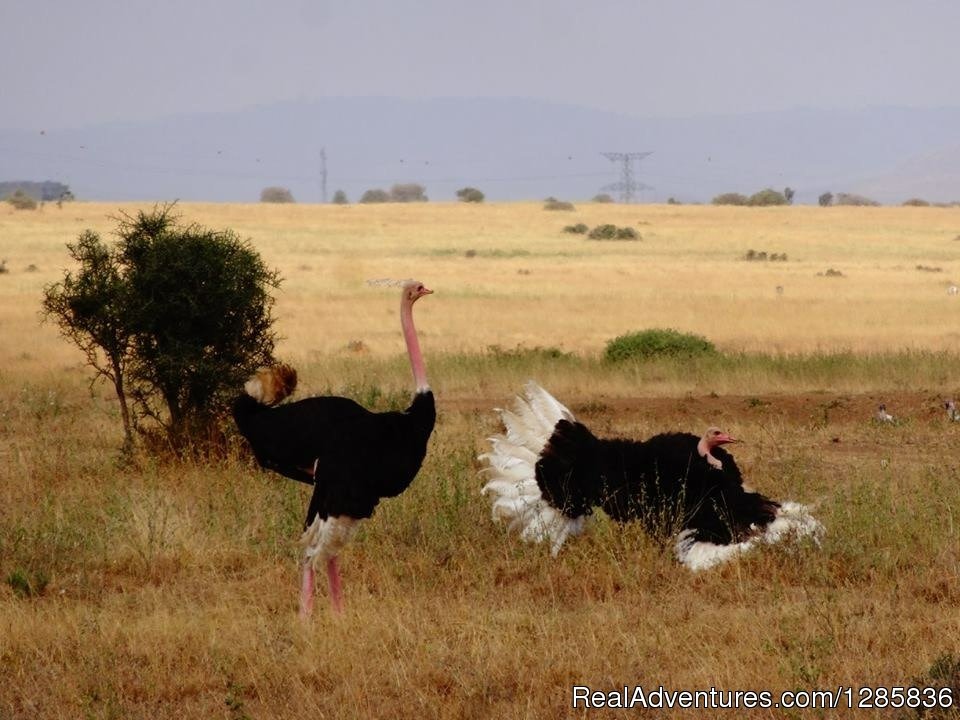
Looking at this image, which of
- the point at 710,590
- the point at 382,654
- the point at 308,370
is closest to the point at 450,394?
the point at 308,370

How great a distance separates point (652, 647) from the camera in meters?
6.51

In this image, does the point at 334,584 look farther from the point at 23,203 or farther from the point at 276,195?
the point at 276,195

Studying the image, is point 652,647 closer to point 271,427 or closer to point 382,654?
point 382,654

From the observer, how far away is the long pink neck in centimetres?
732

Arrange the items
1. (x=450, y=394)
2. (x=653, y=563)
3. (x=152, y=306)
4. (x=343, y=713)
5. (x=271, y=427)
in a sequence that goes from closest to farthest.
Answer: (x=343, y=713) < (x=271, y=427) < (x=653, y=563) < (x=152, y=306) < (x=450, y=394)

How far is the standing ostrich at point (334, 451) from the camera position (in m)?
7.09

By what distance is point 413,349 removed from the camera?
761cm

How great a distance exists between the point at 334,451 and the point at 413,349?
74 centimetres

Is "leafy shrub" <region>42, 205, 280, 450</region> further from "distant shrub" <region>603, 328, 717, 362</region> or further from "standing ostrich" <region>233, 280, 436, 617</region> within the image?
"distant shrub" <region>603, 328, 717, 362</region>

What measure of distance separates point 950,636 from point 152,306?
711 cm

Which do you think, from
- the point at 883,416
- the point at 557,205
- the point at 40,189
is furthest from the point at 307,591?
the point at 40,189

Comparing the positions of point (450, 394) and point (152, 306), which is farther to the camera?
point (450, 394)

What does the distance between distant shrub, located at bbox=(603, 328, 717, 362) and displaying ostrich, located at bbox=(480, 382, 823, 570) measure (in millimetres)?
10677

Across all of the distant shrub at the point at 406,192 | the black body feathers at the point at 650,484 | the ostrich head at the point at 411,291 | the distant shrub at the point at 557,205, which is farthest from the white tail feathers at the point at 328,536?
the distant shrub at the point at 406,192
